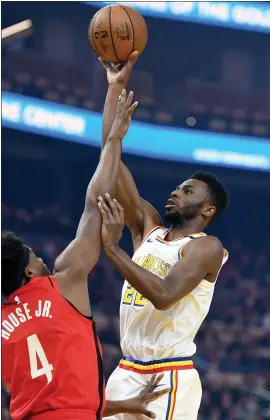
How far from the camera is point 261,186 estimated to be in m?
19.9

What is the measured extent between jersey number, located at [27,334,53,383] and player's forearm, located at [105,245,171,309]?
68 centimetres

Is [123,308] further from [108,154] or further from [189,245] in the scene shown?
[108,154]

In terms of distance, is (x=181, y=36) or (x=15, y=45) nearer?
(x=15, y=45)

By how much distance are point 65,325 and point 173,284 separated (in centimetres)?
94

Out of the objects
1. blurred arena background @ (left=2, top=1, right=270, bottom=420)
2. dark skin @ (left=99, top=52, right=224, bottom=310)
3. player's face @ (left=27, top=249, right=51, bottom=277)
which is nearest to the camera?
player's face @ (left=27, top=249, right=51, bottom=277)

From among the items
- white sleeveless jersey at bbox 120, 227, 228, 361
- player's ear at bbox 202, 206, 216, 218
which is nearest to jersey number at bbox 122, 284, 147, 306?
white sleeveless jersey at bbox 120, 227, 228, 361

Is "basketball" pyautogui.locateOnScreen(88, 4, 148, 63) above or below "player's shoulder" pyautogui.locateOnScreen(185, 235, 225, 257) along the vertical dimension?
above

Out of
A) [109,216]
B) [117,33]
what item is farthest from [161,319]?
[117,33]

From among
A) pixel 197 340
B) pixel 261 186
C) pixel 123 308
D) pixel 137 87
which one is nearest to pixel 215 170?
pixel 261 186

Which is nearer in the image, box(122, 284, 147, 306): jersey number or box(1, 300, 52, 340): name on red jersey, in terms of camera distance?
box(1, 300, 52, 340): name on red jersey

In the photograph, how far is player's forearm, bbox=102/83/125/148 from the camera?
4474 mm

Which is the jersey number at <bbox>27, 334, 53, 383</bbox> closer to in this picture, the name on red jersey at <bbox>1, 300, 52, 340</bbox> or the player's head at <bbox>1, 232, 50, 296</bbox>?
the name on red jersey at <bbox>1, 300, 52, 340</bbox>

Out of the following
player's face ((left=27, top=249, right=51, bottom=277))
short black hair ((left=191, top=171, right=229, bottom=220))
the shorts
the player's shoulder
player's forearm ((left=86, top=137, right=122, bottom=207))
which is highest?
player's forearm ((left=86, top=137, right=122, bottom=207))

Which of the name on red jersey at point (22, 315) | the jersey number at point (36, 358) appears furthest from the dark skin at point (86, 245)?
the jersey number at point (36, 358)
